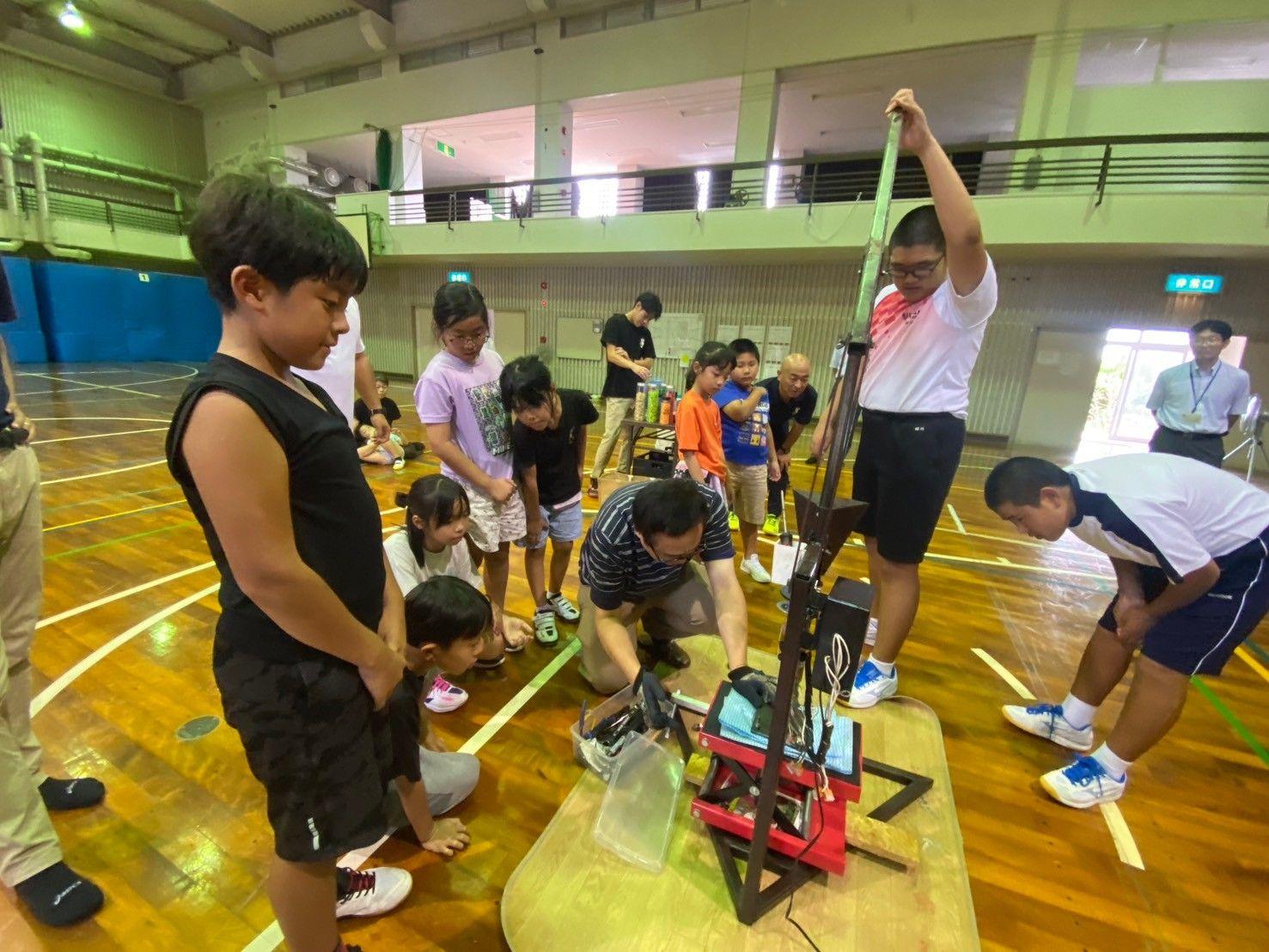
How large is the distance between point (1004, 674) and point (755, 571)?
1.30 metres

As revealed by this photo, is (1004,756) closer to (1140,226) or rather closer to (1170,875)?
(1170,875)

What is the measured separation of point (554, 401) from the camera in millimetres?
2154

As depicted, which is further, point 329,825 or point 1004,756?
point 1004,756

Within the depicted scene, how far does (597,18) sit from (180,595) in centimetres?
1042

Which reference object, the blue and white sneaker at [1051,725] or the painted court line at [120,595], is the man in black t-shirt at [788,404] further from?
the painted court line at [120,595]

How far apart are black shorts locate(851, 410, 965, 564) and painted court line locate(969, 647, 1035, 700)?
1.01m

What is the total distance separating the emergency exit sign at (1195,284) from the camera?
689 cm

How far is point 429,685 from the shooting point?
1.58 metres

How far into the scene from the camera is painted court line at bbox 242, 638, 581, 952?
124 centimetres

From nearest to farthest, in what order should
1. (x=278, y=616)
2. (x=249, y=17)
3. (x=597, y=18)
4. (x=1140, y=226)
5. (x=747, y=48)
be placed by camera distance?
(x=278, y=616)
(x=1140, y=226)
(x=747, y=48)
(x=597, y=18)
(x=249, y=17)

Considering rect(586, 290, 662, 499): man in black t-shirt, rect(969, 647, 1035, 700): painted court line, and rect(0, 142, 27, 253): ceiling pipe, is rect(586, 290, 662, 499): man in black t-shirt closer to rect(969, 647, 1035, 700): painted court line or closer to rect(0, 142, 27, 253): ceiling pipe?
rect(969, 647, 1035, 700): painted court line

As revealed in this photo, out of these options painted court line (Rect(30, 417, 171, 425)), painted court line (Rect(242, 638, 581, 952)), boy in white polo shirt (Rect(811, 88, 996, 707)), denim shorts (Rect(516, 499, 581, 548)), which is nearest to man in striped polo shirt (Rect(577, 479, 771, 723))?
painted court line (Rect(242, 638, 581, 952))

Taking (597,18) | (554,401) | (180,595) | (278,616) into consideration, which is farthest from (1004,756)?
(597,18)

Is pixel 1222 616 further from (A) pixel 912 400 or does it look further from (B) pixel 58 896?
(B) pixel 58 896
